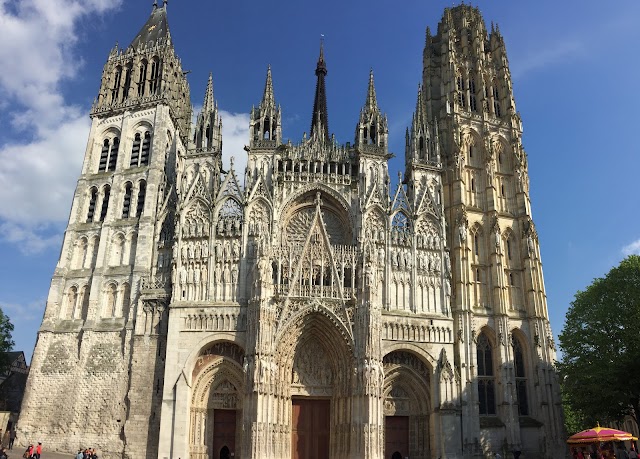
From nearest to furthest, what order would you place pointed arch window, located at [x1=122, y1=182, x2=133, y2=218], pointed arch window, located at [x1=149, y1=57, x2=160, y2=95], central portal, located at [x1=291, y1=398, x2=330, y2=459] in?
1. central portal, located at [x1=291, y1=398, x2=330, y2=459]
2. pointed arch window, located at [x1=122, y1=182, x2=133, y2=218]
3. pointed arch window, located at [x1=149, y1=57, x2=160, y2=95]

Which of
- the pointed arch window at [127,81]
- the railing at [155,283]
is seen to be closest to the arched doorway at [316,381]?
the railing at [155,283]

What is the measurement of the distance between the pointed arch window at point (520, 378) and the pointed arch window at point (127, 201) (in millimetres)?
26444

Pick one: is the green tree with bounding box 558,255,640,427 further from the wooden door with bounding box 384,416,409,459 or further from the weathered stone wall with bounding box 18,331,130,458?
the weathered stone wall with bounding box 18,331,130,458

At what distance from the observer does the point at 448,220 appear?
3634cm

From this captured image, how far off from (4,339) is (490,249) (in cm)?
3519

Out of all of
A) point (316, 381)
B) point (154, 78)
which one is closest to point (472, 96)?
point (154, 78)

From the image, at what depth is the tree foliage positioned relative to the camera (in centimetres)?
3912

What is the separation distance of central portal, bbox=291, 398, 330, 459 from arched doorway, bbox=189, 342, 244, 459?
3156 mm

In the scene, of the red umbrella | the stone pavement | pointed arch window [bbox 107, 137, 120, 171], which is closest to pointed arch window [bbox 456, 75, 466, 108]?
pointed arch window [bbox 107, 137, 120, 171]

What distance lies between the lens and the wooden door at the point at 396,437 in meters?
31.0

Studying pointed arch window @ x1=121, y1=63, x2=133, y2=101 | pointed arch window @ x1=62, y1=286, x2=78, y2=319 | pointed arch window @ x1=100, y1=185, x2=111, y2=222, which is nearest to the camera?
pointed arch window @ x1=62, y1=286, x2=78, y2=319

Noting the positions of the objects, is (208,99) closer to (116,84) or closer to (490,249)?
(116,84)

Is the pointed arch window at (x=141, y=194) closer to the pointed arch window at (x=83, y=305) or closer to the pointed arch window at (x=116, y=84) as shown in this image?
the pointed arch window at (x=83, y=305)

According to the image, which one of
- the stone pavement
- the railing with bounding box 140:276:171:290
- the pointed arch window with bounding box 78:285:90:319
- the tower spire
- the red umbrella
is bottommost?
the stone pavement
